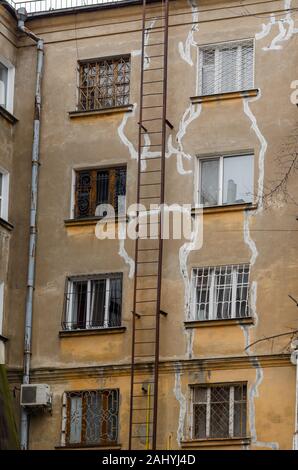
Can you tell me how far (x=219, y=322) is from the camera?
36.3m

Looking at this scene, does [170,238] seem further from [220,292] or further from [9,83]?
[9,83]

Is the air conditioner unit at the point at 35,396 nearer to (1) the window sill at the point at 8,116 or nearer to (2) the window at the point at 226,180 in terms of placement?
(2) the window at the point at 226,180

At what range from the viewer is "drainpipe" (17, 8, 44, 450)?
37.2 meters

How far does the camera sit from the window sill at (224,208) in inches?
1451

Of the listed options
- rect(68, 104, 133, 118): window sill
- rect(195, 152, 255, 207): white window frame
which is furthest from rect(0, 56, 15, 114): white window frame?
rect(195, 152, 255, 207): white window frame

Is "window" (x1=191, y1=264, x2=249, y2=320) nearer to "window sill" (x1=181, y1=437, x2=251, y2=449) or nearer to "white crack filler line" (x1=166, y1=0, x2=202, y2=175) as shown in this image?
"white crack filler line" (x1=166, y1=0, x2=202, y2=175)

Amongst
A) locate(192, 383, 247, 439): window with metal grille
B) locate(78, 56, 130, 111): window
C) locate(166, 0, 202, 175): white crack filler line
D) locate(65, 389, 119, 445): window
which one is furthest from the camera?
locate(78, 56, 130, 111): window

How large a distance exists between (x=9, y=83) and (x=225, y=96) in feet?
17.5

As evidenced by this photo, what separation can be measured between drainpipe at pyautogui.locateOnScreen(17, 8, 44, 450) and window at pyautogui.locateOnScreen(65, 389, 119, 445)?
983mm

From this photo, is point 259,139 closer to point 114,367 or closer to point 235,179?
point 235,179

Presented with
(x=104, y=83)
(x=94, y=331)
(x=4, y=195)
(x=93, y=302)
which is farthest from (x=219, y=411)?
(x=104, y=83)

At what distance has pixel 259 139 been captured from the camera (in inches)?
1464

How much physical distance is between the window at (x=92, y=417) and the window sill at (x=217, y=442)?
1.72 metres
